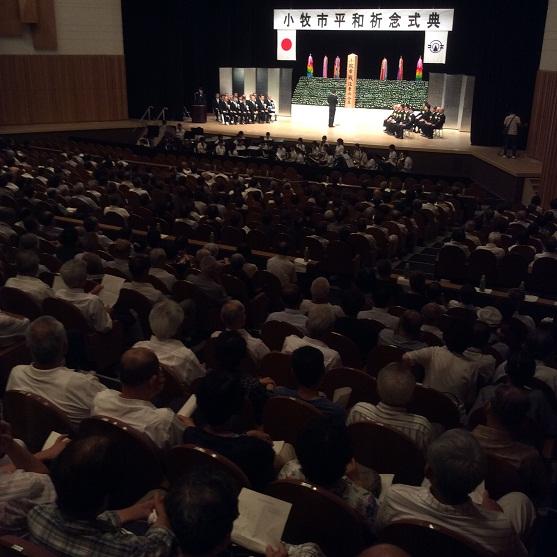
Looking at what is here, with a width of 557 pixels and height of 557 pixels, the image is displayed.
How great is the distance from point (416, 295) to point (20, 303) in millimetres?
3548

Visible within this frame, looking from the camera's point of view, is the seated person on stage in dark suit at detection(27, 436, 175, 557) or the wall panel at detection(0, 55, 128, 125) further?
the wall panel at detection(0, 55, 128, 125)

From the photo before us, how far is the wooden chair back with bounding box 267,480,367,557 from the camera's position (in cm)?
211

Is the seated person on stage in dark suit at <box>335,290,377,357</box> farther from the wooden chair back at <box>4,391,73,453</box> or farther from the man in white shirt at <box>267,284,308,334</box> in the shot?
the wooden chair back at <box>4,391,73,453</box>

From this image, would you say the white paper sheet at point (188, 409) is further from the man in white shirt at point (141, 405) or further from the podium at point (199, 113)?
the podium at point (199, 113)

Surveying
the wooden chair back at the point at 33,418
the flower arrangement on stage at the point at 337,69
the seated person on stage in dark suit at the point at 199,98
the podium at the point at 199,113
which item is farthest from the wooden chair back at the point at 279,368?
the flower arrangement on stage at the point at 337,69

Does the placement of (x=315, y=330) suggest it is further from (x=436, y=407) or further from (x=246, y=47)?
(x=246, y=47)

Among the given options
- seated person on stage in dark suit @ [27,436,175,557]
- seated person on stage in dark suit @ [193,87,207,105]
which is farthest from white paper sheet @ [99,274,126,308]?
seated person on stage in dark suit @ [193,87,207,105]

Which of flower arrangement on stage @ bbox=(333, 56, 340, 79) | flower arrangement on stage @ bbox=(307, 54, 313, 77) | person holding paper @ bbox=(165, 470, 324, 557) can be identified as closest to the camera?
person holding paper @ bbox=(165, 470, 324, 557)

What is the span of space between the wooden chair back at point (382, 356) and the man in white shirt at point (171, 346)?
1.21 meters

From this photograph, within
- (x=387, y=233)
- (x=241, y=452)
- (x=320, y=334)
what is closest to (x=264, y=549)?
(x=241, y=452)

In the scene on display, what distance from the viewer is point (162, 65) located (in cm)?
2209

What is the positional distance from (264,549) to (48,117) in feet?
68.8

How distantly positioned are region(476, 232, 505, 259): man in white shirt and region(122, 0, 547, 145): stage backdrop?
10619 mm

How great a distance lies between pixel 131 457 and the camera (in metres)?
2.63
